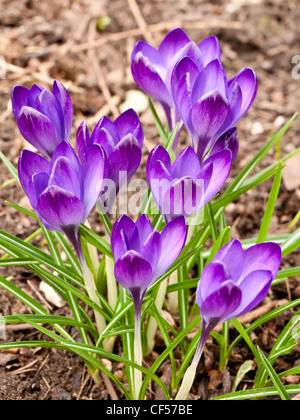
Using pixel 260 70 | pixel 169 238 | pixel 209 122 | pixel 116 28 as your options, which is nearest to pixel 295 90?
pixel 260 70

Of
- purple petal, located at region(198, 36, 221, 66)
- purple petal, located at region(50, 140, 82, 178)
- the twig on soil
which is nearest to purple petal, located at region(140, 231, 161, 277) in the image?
purple petal, located at region(50, 140, 82, 178)

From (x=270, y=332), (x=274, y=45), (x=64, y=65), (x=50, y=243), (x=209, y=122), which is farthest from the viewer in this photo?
(x=274, y=45)

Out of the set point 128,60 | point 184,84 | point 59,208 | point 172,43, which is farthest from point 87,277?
point 128,60

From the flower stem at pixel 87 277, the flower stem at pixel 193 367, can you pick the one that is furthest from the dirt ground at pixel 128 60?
the flower stem at pixel 193 367

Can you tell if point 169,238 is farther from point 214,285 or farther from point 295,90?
point 295,90

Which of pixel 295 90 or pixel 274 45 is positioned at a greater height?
pixel 274 45

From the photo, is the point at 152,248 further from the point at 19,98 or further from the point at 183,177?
the point at 19,98

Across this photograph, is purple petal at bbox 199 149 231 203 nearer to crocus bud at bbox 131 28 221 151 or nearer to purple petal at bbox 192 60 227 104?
purple petal at bbox 192 60 227 104

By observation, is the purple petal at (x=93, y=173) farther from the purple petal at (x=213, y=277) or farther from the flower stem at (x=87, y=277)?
the purple petal at (x=213, y=277)
